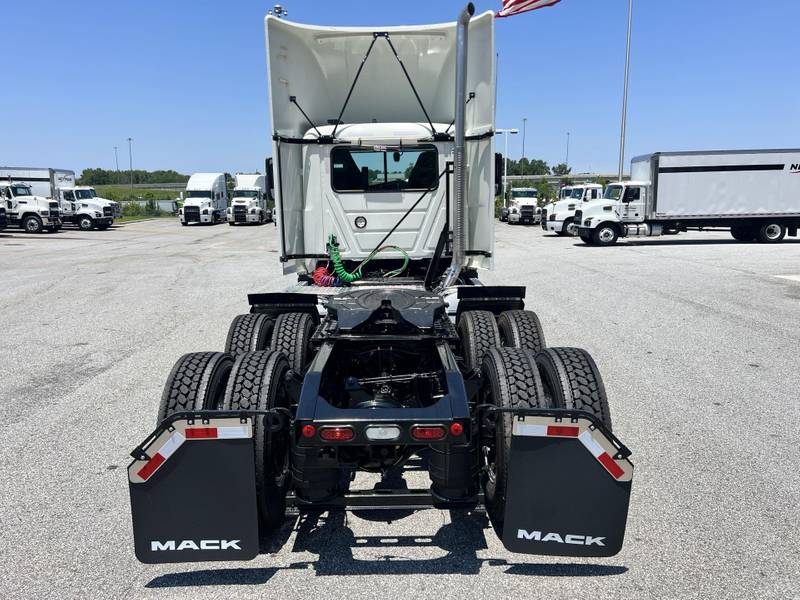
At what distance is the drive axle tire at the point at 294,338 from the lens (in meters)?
4.37

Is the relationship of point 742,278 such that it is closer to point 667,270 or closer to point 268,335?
point 667,270

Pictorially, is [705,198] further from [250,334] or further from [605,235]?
[250,334]

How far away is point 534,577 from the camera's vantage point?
2.93 m

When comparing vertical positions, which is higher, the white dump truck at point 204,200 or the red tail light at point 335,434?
the white dump truck at point 204,200

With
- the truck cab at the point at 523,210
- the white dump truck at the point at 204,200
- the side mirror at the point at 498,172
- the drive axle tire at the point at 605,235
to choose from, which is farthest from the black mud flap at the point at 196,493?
the white dump truck at the point at 204,200

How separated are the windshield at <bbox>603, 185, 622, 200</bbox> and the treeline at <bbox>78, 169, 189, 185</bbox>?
4839 inches

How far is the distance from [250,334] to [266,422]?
1.70m

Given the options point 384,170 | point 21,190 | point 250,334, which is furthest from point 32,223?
point 250,334

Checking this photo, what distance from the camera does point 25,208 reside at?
2944cm

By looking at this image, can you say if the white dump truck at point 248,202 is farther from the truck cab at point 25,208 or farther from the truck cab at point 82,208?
the truck cab at point 25,208

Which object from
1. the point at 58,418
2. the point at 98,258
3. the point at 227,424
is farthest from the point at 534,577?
the point at 98,258

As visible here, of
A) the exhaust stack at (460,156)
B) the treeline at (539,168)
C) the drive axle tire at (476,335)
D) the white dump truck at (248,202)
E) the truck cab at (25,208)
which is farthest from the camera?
the treeline at (539,168)

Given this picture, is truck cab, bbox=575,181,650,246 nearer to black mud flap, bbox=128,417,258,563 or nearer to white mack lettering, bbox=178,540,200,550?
black mud flap, bbox=128,417,258,563

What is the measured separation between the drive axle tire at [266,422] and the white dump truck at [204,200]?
38627 mm
